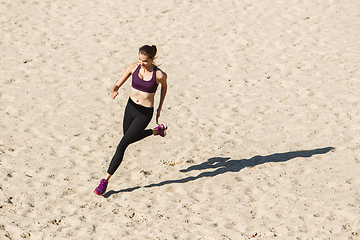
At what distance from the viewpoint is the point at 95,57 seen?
9648mm

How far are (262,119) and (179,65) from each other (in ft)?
9.13

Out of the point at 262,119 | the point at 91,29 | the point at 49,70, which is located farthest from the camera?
the point at 91,29

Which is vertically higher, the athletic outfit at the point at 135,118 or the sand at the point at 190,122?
the athletic outfit at the point at 135,118

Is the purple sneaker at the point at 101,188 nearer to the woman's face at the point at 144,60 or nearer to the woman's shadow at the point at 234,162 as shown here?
the woman's shadow at the point at 234,162

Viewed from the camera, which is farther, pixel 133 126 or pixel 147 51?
pixel 133 126

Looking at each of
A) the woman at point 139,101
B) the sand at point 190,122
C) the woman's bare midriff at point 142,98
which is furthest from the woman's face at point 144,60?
the sand at point 190,122

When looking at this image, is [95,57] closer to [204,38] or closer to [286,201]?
[204,38]

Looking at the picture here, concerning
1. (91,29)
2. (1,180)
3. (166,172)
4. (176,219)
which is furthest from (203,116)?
(91,29)

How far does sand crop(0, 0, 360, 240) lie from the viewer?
499 cm

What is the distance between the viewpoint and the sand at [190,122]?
4988 millimetres

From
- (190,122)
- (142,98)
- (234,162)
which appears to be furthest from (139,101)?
(190,122)

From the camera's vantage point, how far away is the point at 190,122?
7.42 meters

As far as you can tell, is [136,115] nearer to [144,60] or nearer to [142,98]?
[142,98]

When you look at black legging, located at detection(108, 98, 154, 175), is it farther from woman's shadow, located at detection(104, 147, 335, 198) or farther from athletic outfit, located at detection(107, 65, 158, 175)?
woman's shadow, located at detection(104, 147, 335, 198)
